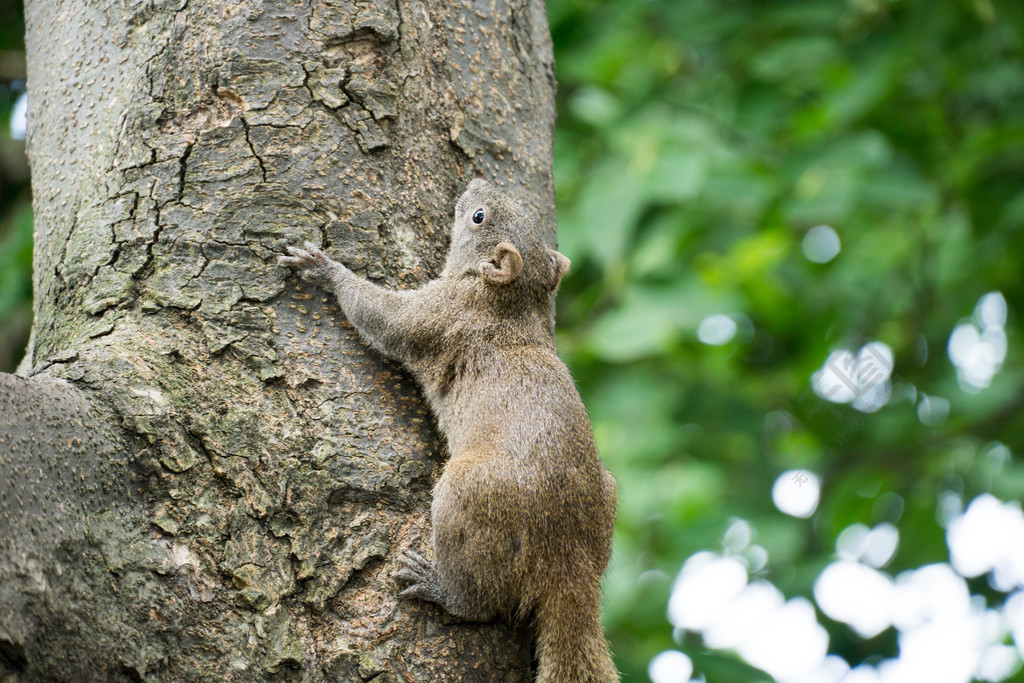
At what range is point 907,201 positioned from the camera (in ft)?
15.6

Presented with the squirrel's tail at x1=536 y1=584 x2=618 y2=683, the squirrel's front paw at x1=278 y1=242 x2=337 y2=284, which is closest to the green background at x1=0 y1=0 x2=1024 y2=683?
the squirrel's tail at x1=536 y1=584 x2=618 y2=683

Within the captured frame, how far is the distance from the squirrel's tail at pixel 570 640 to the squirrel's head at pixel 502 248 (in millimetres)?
1161

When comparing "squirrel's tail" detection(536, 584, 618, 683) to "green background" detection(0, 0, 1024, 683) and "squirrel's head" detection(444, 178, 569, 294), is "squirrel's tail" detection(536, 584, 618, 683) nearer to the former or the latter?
"squirrel's head" detection(444, 178, 569, 294)

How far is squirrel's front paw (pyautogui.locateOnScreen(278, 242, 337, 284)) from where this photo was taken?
2564 mm

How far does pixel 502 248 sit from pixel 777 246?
3242mm

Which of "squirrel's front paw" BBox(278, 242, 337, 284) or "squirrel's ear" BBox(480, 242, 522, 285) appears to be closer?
"squirrel's front paw" BBox(278, 242, 337, 284)

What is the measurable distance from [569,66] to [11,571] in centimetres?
328

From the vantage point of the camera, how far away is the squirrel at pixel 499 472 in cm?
248

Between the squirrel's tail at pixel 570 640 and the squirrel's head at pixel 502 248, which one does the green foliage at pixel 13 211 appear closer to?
the squirrel's head at pixel 502 248

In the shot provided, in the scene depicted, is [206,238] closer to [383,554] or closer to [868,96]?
[383,554]

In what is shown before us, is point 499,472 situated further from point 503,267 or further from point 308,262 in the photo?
point 503,267

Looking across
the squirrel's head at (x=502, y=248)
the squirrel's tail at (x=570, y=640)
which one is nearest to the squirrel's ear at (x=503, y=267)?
the squirrel's head at (x=502, y=248)

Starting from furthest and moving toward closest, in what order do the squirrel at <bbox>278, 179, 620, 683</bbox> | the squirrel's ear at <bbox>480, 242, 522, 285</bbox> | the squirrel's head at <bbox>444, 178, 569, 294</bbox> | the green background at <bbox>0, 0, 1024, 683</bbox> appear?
the green background at <bbox>0, 0, 1024, 683</bbox>, the squirrel's ear at <bbox>480, 242, 522, 285</bbox>, the squirrel's head at <bbox>444, 178, 569, 294</bbox>, the squirrel at <bbox>278, 179, 620, 683</bbox>

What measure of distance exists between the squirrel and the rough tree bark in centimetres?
7
